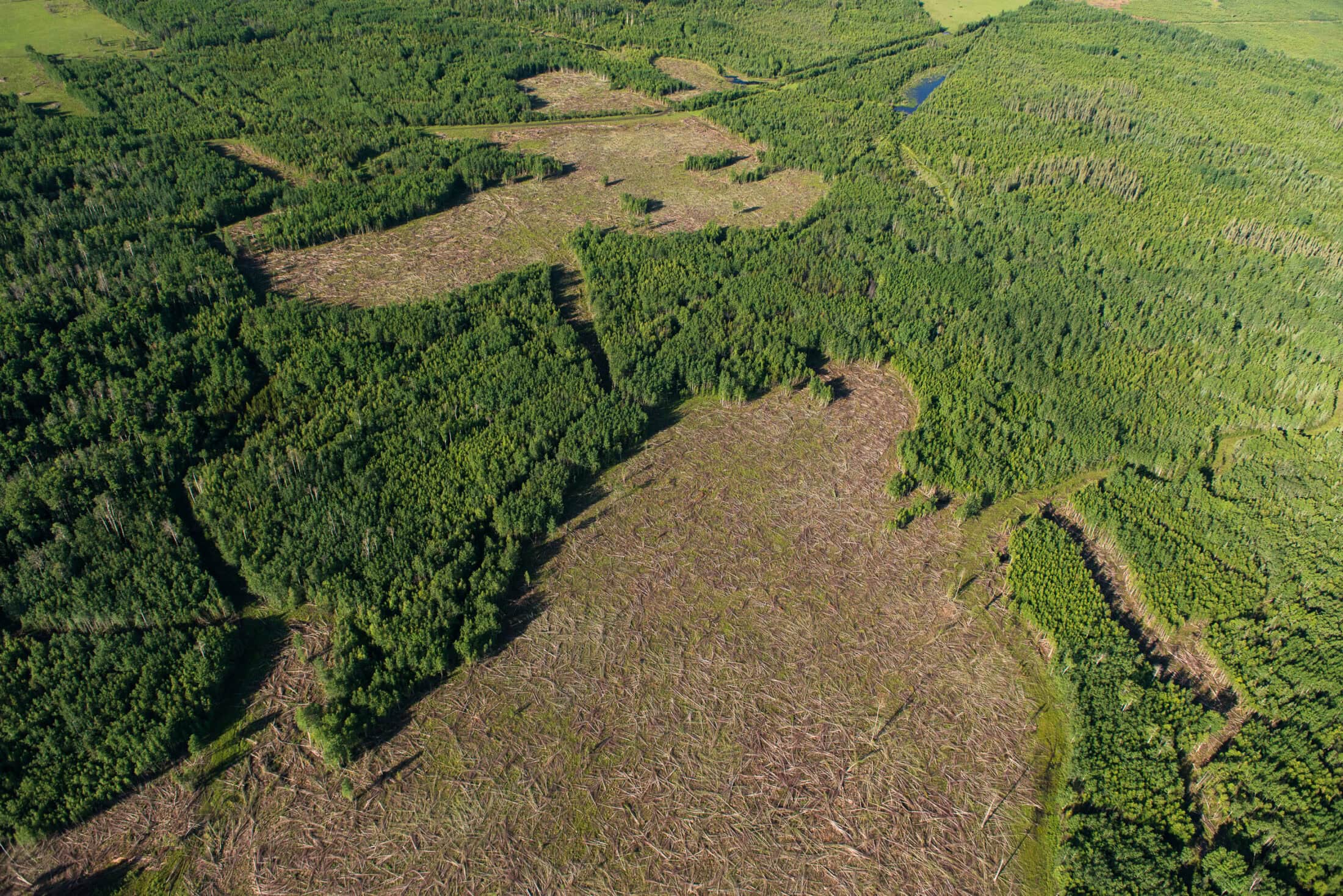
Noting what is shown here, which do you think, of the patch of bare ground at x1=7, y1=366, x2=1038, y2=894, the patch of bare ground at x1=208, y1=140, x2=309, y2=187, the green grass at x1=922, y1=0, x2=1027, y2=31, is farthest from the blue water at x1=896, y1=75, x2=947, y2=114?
the patch of bare ground at x1=7, y1=366, x2=1038, y2=894

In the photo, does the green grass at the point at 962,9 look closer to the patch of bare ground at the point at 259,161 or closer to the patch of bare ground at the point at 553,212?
the patch of bare ground at the point at 553,212

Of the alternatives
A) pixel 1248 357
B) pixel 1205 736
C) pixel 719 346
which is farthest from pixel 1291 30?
pixel 1205 736

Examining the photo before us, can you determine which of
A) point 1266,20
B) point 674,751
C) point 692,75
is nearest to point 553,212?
point 692,75

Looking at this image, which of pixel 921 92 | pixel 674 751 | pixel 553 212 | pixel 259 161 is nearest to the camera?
pixel 674 751

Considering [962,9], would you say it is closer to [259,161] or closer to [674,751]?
[259,161]

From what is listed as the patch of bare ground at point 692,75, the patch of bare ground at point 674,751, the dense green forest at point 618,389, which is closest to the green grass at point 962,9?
the patch of bare ground at point 692,75

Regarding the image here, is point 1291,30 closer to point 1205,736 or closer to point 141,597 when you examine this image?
point 1205,736

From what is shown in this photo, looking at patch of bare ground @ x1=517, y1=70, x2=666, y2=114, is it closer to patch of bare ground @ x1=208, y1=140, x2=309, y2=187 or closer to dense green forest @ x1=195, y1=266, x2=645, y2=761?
patch of bare ground @ x1=208, y1=140, x2=309, y2=187
